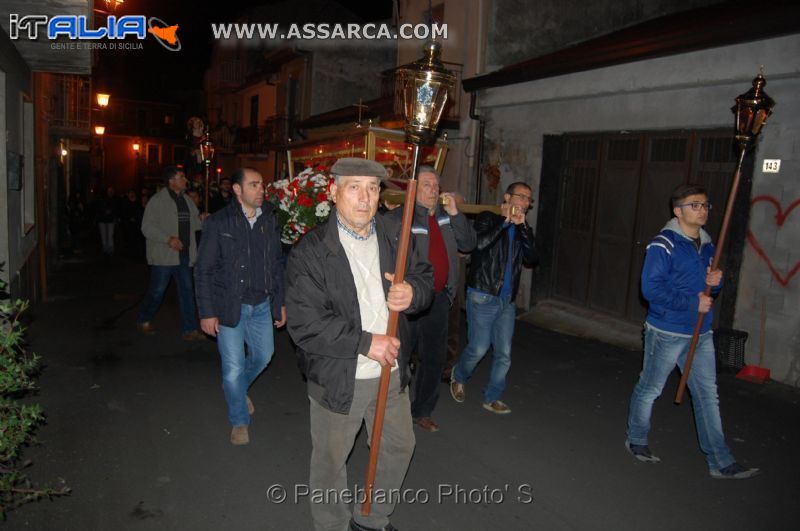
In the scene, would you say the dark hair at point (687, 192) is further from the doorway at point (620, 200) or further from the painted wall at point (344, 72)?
the painted wall at point (344, 72)

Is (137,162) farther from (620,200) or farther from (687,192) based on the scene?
(687,192)

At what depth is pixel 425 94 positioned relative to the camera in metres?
2.99

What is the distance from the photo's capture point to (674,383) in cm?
690

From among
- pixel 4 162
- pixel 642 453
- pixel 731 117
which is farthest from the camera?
pixel 731 117

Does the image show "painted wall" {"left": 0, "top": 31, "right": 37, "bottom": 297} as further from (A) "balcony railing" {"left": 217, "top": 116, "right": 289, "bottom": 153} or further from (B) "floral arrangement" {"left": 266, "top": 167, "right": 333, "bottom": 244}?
(A) "balcony railing" {"left": 217, "top": 116, "right": 289, "bottom": 153}

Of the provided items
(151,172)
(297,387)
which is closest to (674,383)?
(297,387)

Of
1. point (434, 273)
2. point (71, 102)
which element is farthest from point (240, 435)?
point (71, 102)

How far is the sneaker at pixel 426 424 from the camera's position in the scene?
5176 millimetres

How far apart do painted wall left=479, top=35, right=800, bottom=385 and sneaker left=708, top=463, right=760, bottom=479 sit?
3057mm

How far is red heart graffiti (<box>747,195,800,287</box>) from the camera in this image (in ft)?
22.5

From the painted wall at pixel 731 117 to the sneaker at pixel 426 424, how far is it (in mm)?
4541

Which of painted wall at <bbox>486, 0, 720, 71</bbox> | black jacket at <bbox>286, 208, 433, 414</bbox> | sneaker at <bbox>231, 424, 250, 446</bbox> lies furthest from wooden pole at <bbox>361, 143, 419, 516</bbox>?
painted wall at <bbox>486, 0, 720, 71</bbox>

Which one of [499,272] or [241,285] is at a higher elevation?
[499,272]

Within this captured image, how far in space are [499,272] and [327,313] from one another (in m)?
2.63
